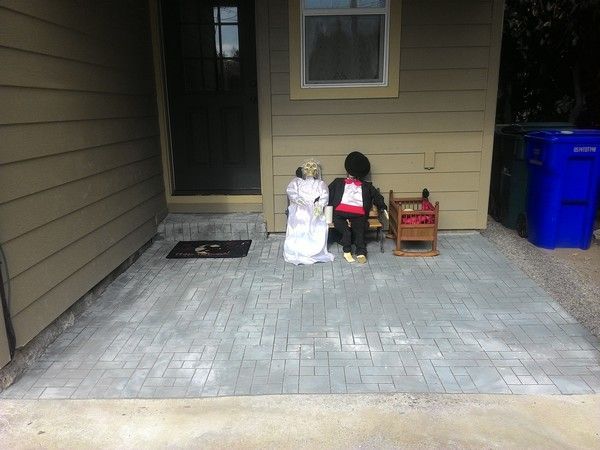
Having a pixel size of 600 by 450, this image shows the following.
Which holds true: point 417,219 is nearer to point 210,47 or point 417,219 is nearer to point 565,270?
point 565,270

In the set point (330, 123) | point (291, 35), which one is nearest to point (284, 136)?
point (330, 123)

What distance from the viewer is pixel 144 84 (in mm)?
4715

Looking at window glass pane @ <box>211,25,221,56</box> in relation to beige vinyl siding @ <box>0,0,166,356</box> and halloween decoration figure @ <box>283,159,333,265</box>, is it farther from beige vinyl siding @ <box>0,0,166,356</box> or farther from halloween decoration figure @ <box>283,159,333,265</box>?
halloween decoration figure @ <box>283,159,333,265</box>

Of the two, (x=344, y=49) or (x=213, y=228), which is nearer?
(x=344, y=49)

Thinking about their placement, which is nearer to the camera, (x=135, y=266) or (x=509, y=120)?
(x=135, y=266)

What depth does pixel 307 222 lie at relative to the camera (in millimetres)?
4469

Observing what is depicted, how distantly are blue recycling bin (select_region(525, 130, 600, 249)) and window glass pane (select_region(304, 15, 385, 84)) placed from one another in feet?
5.65

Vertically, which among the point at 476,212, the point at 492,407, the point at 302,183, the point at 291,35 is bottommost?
the point at 492,407

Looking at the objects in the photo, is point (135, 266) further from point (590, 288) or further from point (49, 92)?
point (590, 288)

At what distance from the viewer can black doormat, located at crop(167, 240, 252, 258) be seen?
4.60m

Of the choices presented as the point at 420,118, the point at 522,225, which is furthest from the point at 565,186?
the point at 420,118

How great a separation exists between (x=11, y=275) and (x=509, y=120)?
31.3 feet

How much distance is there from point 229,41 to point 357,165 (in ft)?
6.34

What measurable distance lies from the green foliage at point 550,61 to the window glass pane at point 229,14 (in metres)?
4.49
